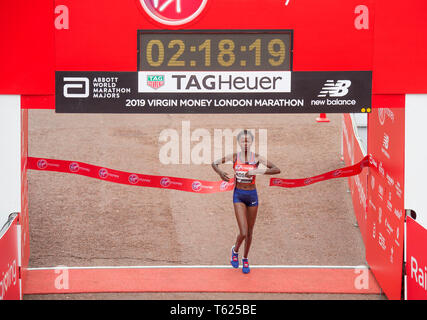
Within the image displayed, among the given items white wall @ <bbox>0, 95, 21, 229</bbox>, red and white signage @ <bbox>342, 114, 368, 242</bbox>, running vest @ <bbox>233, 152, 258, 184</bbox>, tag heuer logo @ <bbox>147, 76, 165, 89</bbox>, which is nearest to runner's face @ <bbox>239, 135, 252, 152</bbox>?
running vest @ <bbox>233, 152, 258, 184</bbox>

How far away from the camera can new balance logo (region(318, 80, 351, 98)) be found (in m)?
7.04

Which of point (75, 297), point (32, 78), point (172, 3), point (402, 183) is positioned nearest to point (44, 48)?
point (32, 78)

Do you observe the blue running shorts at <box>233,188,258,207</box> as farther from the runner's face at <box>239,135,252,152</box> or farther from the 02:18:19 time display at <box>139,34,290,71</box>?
the 02:18:19 time display at <box>139,34,290,71</box>

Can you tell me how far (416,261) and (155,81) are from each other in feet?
11.0

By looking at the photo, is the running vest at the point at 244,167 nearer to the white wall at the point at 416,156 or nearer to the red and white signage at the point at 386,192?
the red and white signage at the point at 386,192

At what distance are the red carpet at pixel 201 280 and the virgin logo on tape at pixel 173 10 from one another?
12.0 ft

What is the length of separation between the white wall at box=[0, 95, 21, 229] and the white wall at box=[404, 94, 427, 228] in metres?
4.42

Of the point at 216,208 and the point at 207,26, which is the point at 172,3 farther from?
the point at 216,208

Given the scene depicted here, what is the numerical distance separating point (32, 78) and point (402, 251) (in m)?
4.67

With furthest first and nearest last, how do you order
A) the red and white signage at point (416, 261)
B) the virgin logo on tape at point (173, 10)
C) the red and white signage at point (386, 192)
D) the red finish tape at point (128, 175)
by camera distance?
the red finish tape at point (128, 175) < the red and white signage at point (386, 192) < the virgin logo on tape at point (173, 10) < the red and white signage at point (416, 261)

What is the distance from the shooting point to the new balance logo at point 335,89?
23.1 feet

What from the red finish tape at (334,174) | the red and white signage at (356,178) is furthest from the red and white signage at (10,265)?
the red and white signage at (356,178)

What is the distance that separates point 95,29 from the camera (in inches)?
274

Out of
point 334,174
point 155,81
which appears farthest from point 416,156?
point 155,81
